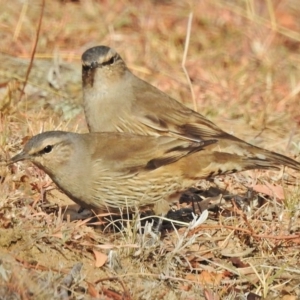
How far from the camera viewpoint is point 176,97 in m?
9.55

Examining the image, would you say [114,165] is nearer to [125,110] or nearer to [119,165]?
[119,165]

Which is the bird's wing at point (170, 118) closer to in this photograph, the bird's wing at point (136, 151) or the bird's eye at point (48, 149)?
the bird's wing at point (136, 151)

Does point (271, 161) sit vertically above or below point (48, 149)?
below

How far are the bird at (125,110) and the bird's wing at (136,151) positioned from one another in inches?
32.0

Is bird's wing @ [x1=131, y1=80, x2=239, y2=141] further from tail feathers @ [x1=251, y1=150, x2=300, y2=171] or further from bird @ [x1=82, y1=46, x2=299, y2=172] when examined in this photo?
tail feathers @ [x1=251, y1=150, x2=300, y2=171]

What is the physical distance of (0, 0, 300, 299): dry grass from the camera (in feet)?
18.2

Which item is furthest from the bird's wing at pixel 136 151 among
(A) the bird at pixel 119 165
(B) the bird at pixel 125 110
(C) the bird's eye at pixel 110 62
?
(C) the bird's eye at pixel 110 62

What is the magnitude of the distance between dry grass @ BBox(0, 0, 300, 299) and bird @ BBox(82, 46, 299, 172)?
0.37m

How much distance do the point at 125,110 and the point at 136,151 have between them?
121 centimetres

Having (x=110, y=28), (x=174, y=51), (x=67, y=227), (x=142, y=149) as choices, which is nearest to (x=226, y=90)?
(x=174, y=51)

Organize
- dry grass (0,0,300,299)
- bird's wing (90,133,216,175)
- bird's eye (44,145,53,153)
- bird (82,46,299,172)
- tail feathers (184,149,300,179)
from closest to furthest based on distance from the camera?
dry grass (0,0,300,299), bird's eye (44,145,53,153), bird's wing (90,133,216,175), tail feathers (184,149,300,179), bird (82,46,299,172)

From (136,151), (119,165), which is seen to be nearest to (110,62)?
Answer: (136,151)

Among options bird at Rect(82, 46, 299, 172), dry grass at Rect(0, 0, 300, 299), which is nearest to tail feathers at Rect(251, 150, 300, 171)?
dry grass at Rect(0, 0, 300, 299)

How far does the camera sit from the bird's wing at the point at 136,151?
6180mm
